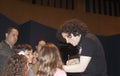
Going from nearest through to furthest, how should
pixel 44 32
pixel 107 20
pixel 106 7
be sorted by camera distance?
pixel 44 32, pixel 107 20, pixel 106 7

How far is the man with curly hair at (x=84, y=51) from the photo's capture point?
211 cm

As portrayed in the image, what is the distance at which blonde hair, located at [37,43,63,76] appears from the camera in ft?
6.52

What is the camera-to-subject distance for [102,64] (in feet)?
7.18

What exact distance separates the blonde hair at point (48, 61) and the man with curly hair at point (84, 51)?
13cm

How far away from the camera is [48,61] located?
2016mm

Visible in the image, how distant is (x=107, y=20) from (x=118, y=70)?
1.34 meters

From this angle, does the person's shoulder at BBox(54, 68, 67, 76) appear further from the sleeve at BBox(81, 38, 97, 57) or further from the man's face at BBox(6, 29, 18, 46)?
the man's face at BBox(6, 29, 18, 46)

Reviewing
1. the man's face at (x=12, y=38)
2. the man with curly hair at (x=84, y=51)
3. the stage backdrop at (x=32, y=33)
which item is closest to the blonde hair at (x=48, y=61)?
the man with curly hair at (x=84, y=51)

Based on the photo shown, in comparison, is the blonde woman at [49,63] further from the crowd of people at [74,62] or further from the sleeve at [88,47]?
the sleeve at [88,47]

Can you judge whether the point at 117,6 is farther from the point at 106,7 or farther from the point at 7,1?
the point at 7,1

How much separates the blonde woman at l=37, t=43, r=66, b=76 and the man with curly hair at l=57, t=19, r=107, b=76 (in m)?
0.08

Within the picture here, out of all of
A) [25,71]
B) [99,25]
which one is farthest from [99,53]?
[99,25]

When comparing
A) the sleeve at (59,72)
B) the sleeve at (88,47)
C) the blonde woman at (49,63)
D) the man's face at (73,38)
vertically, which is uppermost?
the man's face at (73,38)

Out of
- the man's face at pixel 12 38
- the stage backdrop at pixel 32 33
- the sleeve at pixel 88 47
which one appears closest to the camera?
the sleeve at pixel 88 47
